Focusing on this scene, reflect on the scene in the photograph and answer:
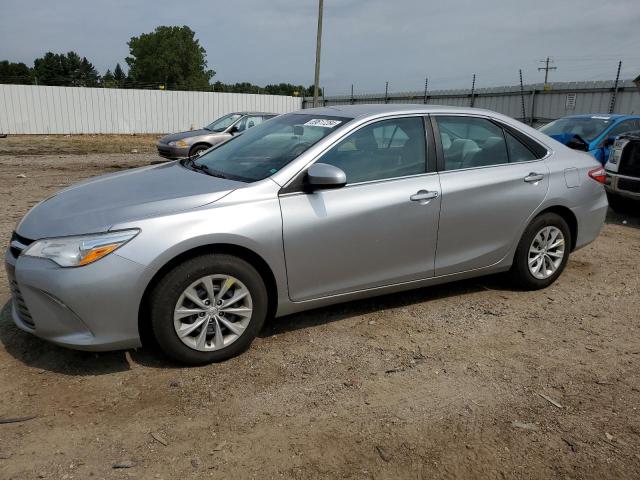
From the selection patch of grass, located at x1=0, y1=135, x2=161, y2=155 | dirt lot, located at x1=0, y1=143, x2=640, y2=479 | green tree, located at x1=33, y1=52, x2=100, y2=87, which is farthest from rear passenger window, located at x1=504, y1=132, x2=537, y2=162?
green tree, located at x1=33, y1=52, x2=100, y2=87

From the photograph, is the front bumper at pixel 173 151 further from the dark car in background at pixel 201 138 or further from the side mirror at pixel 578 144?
the side mirror at pixel 578 144

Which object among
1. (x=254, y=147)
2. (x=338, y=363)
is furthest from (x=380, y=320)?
(x=254, y=147)

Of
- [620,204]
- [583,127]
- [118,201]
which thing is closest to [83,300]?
[118,201]

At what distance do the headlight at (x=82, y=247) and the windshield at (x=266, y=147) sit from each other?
971 mm

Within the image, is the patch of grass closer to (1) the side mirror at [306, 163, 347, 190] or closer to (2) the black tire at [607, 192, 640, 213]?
(2) the black tire at [607, 192, 640, 213]

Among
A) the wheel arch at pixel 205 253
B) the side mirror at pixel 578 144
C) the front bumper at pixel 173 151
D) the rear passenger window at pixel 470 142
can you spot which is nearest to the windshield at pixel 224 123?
the front bumper at pixel 173 151

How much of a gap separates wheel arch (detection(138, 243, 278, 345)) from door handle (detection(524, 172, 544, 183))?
7.94 feet

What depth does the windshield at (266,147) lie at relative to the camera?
12.7 ft

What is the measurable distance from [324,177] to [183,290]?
3.77 ft

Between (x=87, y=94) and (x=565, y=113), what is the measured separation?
20.2 metres

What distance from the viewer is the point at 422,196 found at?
4.08 m

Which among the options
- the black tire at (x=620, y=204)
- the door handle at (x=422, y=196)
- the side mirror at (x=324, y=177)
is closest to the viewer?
the side mirror at (x=324, y=177)

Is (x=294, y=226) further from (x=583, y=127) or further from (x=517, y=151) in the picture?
(x=583, y=127)

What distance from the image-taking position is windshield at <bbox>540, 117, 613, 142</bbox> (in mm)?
9695
